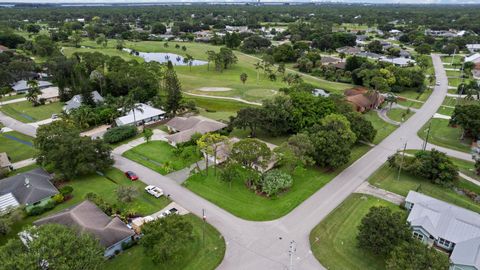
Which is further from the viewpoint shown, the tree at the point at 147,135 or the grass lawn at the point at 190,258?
the tree at the point at 147,135

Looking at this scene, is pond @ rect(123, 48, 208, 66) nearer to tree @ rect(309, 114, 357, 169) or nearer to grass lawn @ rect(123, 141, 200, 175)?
grass lawn @ rect(123, 141, 200, 175)

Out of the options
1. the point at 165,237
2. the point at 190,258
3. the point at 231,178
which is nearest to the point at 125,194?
the point at 190,258

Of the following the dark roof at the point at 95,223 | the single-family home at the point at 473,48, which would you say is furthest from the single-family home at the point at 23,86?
the single-family home at the point at 473,48

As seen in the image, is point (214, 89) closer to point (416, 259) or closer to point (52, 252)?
point (52, 252)

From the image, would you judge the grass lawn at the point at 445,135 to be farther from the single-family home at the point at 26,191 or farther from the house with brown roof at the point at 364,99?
the single-family home at the point at 26,191

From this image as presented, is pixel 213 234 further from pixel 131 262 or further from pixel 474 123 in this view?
pixel 474 123

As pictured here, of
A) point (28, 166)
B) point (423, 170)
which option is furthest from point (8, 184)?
point (423, 170)
